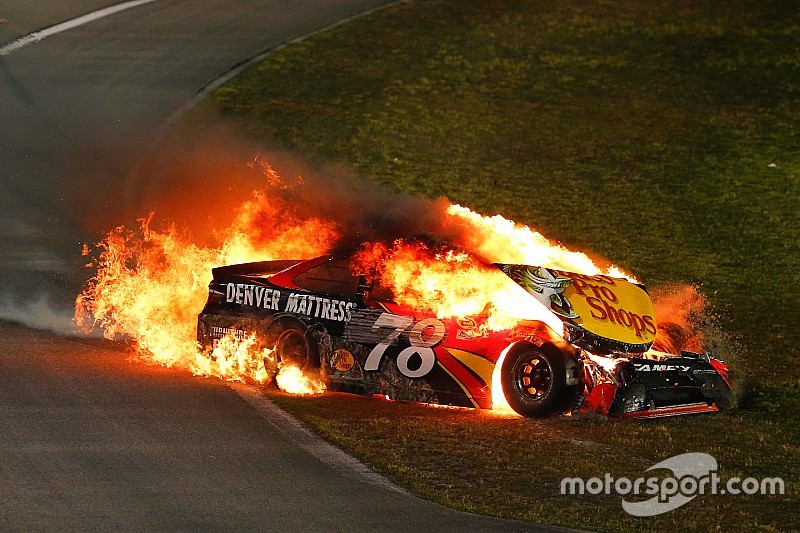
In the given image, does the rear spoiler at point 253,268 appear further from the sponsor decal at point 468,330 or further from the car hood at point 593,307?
the car hood at point 593,307

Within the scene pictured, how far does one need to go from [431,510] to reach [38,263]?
9.98 meters

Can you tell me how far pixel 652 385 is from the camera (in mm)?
10727

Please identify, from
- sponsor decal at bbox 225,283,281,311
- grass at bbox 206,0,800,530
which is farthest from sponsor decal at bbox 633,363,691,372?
sponsor decal at bbox 225,283,281,311

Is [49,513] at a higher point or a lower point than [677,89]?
lower

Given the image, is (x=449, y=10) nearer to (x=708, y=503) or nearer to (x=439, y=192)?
(x=439, y=192)

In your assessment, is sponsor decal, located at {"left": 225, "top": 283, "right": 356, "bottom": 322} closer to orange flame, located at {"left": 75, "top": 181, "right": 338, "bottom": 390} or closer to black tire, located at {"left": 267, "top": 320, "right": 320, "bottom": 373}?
black tire, located at {"left": 267, "top": 320, "right": 320, "bottom": 373}

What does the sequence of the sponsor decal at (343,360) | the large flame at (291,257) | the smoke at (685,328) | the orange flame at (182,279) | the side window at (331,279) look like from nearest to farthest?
the large flame at (291,257)
the sponsor decal at (343,360)
the side window at (331,279)
the smoke at (685,328)
the orange flame at (182,279)

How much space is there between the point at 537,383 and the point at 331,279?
233 cm

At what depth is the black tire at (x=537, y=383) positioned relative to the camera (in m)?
10.5

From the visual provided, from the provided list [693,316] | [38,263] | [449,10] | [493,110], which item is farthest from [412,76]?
[693,316]

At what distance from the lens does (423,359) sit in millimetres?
11062

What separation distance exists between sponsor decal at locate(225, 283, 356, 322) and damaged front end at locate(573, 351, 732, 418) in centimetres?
242

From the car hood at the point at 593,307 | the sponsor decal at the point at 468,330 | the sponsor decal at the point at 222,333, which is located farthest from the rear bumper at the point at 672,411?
the sponsor decal at the point at 222,333

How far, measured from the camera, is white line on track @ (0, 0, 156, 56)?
26.5m
